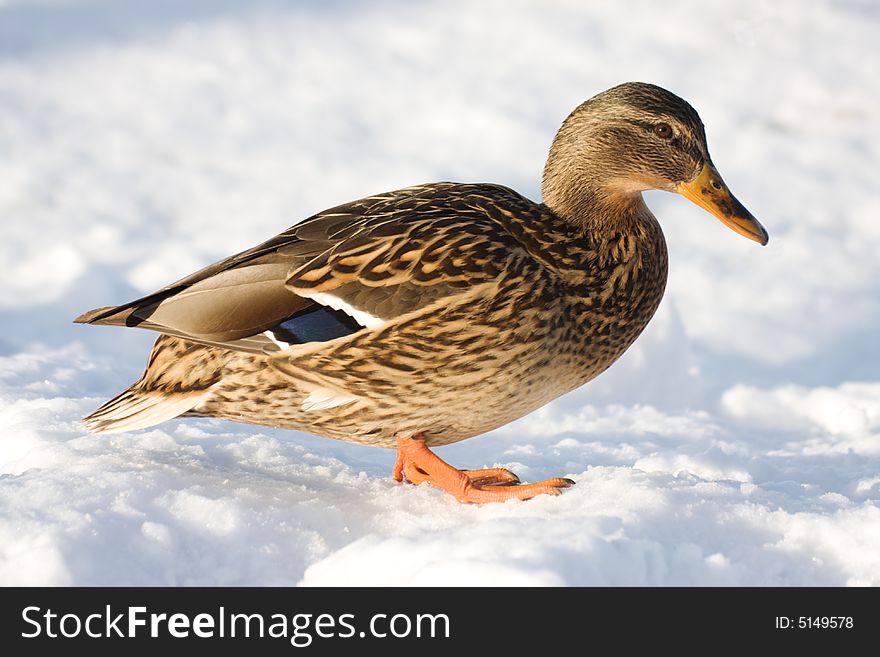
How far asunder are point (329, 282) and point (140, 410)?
2.58 ft

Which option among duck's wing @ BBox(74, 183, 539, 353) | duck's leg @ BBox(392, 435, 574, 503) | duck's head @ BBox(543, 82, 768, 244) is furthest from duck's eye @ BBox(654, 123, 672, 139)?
duck's leg @ BBox(392, 435, 574, 503)

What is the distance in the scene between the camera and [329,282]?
11.8 ft

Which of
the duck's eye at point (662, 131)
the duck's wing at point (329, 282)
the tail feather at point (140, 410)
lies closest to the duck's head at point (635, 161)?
the duck's eye at point (662, 131)

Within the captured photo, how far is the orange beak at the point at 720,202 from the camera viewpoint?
404cm

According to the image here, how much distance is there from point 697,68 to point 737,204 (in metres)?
6.34

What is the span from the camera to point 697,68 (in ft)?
33.0

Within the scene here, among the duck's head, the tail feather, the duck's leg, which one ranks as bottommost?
the duck's leg

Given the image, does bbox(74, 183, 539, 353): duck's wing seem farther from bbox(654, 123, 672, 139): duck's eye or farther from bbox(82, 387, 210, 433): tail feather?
bbox(654, 123, 672, 139): duck's eye

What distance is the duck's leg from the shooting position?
373 cm

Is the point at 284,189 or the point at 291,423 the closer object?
the point at 291,423

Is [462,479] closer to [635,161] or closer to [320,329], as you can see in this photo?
[320,329]
